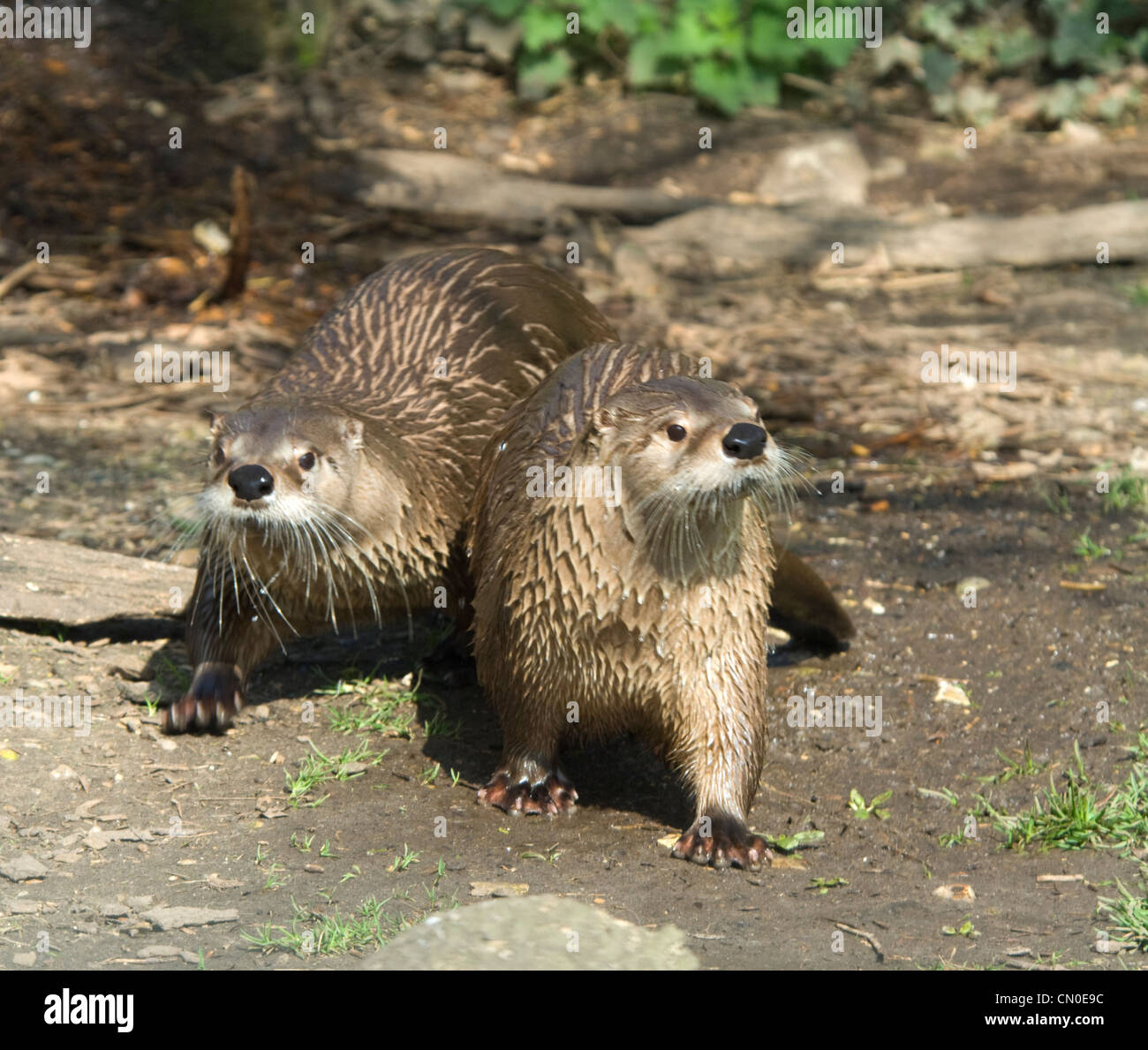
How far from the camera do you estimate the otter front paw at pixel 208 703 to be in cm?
346

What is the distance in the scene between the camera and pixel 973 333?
6.04 meters

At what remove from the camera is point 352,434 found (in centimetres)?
335

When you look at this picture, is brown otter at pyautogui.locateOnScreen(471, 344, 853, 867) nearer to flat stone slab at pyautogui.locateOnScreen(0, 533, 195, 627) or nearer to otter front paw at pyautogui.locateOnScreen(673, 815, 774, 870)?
otter front paw at pyautogui.locateOnScreen(673, 815, 774, 870)

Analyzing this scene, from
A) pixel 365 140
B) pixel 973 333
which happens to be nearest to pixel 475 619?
pixel 973 333

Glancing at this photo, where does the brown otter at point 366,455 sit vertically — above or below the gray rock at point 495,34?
below

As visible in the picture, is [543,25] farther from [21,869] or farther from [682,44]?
[21,869]

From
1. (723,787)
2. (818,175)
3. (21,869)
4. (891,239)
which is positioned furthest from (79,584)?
(818,175)

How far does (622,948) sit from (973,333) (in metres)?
4.26

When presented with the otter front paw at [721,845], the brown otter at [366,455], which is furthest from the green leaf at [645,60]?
the otter front paw at [721,845]

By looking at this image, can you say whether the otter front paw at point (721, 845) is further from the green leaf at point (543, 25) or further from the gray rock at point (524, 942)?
the green leaf at point (543, 25)

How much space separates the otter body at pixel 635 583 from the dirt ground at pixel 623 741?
179mm

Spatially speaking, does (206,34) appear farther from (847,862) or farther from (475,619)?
(847,862)

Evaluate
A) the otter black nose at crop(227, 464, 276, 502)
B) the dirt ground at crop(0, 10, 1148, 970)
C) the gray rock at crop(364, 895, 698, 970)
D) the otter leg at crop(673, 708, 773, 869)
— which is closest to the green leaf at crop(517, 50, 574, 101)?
the dirt ground at crop(0, 10, 1148, 970)

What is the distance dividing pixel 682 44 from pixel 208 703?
5.37m
